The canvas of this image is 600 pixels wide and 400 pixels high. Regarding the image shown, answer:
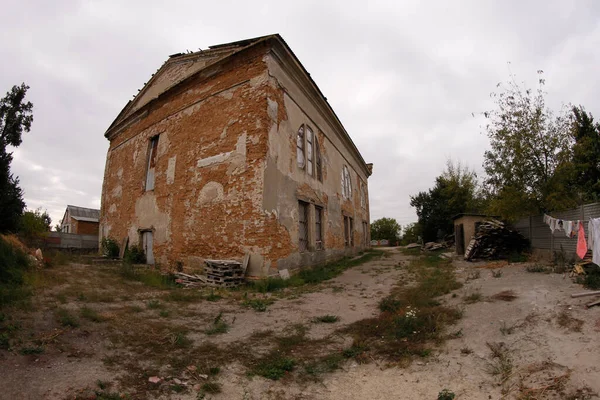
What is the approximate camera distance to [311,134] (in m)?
13.1

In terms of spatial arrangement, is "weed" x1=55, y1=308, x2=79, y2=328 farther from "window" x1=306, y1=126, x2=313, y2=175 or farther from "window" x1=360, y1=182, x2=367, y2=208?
"window" x1=360, y1=182, x2=367, y2=208

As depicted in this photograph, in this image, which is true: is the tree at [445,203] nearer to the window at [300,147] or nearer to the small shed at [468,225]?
the small shed at [468,225]

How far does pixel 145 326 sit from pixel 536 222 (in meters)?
12.3

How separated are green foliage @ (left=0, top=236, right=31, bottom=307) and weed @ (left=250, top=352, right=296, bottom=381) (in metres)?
4.14

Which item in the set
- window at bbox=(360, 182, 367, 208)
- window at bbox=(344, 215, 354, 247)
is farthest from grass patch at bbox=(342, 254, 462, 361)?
window at bbox=(360, 182, 367, 208)

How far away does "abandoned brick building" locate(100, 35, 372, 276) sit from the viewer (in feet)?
30.6

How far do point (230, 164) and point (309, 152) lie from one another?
403 centimetres

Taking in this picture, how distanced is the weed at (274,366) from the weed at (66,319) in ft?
9.15

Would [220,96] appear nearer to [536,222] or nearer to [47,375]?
[47,375]

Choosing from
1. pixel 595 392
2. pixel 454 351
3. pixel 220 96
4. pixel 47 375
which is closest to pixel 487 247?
pixel 454 351

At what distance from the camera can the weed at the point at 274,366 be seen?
11.5ft

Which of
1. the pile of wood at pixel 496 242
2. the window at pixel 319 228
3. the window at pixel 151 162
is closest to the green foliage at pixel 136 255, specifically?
the window at pixel 151 162

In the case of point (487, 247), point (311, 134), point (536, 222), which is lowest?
point (487, 247)

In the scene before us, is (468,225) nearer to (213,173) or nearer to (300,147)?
(300,147)
